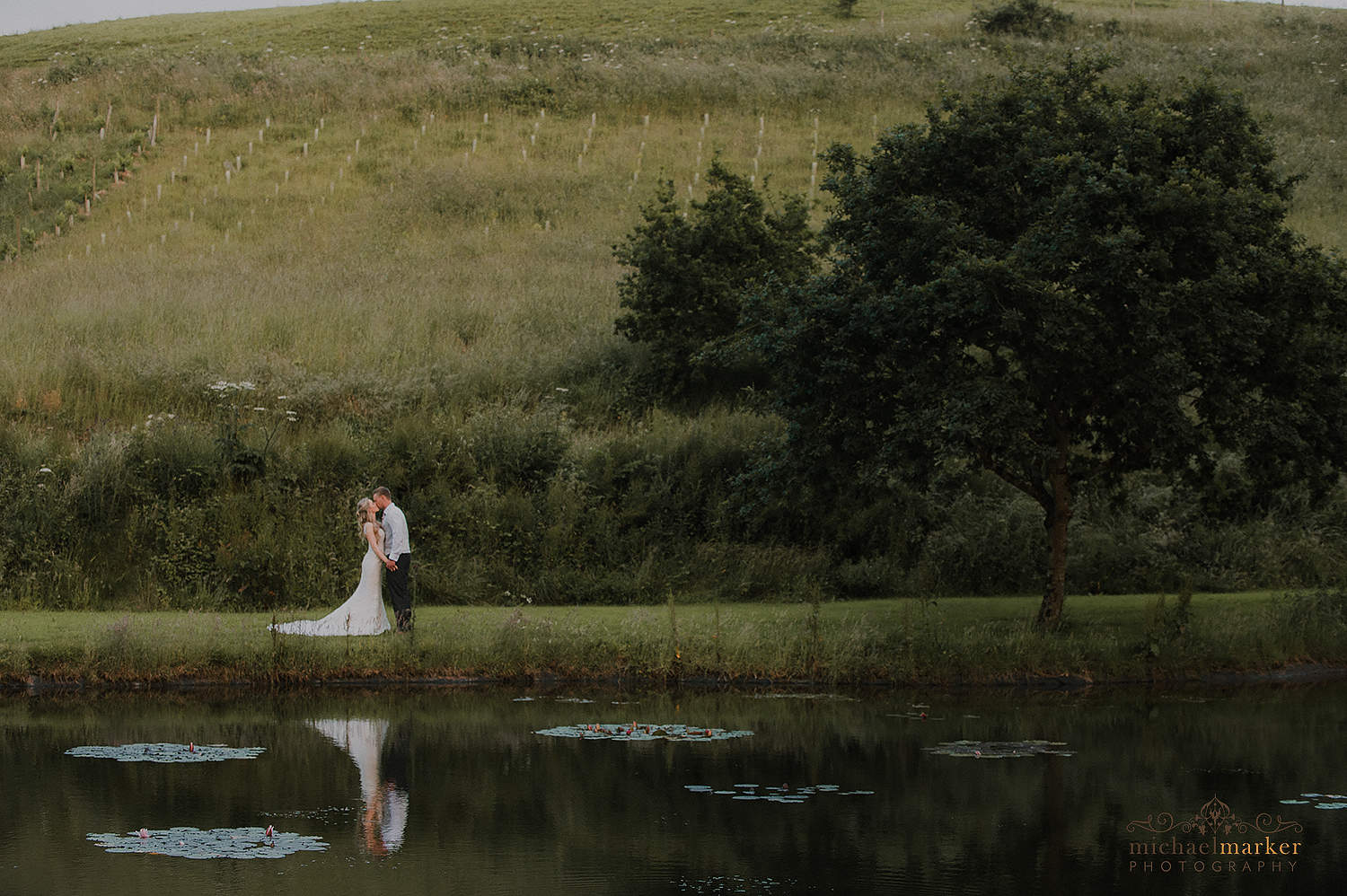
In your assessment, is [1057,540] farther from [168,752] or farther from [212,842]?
[212,842]

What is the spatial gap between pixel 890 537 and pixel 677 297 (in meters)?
9.84

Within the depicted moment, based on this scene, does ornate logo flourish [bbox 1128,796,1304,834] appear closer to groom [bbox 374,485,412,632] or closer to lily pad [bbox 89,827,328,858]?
lily pad [bbox 89,827,328,858]

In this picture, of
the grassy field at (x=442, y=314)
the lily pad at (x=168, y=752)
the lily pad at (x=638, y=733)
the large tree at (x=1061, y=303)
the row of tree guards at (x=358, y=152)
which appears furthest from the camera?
the row of tree guards at (x=358, y=152)

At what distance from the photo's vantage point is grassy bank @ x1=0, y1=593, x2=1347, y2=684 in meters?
19.5

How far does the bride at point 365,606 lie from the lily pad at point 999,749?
31.0ft

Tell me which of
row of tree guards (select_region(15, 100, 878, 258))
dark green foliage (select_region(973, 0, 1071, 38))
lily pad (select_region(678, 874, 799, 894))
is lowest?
lily pad (select_region(678, 874, 799, 894))

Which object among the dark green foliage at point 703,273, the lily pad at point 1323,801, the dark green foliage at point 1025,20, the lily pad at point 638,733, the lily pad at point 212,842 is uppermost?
the dark green foliage at point 1025,20

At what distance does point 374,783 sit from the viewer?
46.4 ft

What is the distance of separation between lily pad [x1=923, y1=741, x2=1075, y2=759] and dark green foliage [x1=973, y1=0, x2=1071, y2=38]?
236ft

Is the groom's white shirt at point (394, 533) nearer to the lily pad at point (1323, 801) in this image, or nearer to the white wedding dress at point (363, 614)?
the white wedding dress at point (363, 614)

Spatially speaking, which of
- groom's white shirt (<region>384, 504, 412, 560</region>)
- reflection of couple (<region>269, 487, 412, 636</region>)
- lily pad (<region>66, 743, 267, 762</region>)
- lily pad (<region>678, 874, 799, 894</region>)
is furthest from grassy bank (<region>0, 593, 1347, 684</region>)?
lily pad (<region>678, 874, 799, 894</region>)

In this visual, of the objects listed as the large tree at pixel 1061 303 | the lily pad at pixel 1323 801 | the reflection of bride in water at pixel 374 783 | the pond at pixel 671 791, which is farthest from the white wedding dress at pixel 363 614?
the lily pad at pixel 1323 801

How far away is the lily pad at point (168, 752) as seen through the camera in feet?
48.8

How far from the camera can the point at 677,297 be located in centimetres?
3462
